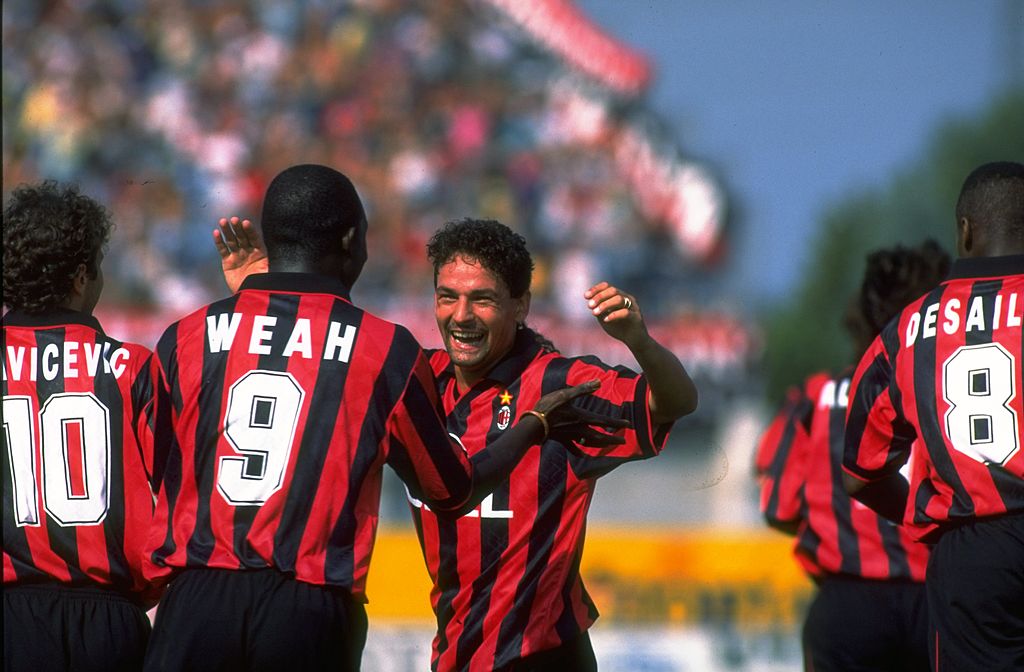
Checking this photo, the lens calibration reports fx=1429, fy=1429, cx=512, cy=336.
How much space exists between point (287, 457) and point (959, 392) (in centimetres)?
173

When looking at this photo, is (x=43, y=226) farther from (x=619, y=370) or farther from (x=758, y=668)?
(x=758, y=668)

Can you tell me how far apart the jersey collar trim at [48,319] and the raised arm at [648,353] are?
1.32 meters

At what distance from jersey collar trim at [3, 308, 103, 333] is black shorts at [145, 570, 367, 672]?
84 centimetres

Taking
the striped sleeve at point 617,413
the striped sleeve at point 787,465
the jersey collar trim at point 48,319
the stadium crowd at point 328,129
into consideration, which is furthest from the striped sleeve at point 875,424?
the stadium crowd at point 328,129

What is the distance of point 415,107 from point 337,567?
17.8m

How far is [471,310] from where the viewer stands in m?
4.14

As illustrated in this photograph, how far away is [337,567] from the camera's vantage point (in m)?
3.30

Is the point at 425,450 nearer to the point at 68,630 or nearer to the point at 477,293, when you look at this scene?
the point at 477,293

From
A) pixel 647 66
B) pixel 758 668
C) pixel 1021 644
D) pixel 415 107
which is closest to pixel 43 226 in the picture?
pixel 1021 644

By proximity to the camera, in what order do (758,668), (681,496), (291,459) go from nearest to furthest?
(291,459) → (758,668) → (681,496)

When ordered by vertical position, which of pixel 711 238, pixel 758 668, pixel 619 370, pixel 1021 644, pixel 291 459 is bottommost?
pixel 758 668

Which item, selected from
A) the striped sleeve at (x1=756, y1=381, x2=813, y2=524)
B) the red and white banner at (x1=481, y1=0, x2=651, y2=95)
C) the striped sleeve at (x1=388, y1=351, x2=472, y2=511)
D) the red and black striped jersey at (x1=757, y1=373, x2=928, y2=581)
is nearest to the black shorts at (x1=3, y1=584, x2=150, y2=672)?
the striped sleeve at (x1=388, y1=351, x2=472, y2=511)

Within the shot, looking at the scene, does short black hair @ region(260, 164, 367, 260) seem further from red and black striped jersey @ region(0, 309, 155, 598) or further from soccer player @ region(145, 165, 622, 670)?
red and black striped jersey @ region(0, 309, 155, 598)

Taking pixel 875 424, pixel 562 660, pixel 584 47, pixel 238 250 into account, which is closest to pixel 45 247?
pixel 238 250
